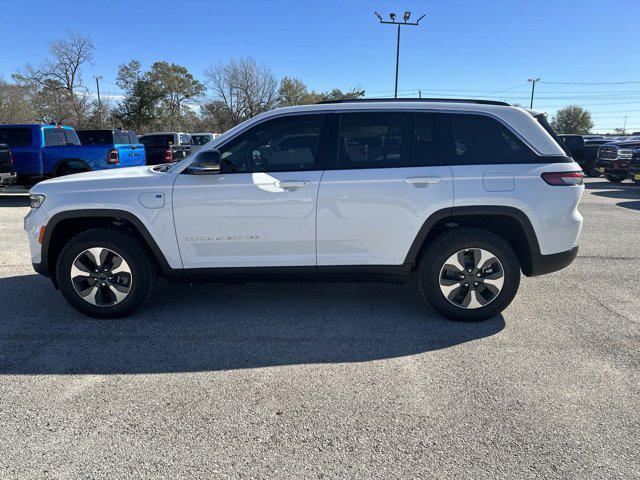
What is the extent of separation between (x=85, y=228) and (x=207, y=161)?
4.85ft

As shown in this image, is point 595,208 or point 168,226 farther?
point 595,208

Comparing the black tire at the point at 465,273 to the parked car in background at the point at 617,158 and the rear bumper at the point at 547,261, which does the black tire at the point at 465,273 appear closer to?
the rear bumper at the point at 547,261

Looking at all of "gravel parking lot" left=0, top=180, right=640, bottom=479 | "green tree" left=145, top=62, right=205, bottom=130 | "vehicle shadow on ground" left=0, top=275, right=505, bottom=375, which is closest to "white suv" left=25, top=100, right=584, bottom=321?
"vehicle shadow on ground" left=0, top=275, right=505, bottom=375

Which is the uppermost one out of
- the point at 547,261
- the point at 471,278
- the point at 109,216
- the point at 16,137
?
the point at 16,137

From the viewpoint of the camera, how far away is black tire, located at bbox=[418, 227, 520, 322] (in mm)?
3900

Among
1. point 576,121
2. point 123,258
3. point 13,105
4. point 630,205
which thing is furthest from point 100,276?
point 576,121

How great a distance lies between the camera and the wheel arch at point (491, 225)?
3.84 m

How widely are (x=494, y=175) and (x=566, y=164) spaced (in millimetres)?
627

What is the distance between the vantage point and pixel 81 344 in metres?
3.68

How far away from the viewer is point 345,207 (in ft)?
12.6

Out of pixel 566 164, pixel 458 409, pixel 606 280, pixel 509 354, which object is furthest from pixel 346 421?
pixel 606 280

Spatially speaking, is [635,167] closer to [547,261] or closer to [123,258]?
[547,261]

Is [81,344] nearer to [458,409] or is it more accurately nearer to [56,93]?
[458,409]

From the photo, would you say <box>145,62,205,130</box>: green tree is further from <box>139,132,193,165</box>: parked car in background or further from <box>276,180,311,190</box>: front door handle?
<box>276,180,311,190</box>: front door handle
